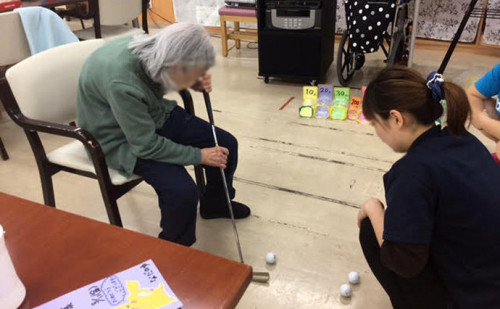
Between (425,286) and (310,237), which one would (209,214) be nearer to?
(310,237)

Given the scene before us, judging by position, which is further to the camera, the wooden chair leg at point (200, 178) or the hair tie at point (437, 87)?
the wooden chair leg at point (200, 178)

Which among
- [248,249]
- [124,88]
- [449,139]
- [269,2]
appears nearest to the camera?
[449,139]

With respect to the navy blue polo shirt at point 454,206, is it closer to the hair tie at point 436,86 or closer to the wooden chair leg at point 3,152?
the hair tie at point 436,86

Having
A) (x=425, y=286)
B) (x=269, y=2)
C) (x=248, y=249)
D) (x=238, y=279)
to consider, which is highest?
(x=269, y=2)

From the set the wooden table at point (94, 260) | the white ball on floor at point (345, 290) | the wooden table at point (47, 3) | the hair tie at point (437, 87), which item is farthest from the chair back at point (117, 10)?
the hair tie at point (437, 87)

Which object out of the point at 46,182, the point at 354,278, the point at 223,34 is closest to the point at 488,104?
the point at 354,278

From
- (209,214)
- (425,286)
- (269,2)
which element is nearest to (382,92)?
(425,286)

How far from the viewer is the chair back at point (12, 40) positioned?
8.26 feet

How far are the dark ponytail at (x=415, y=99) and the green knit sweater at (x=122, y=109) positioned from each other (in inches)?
30.5

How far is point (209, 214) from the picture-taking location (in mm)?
2055

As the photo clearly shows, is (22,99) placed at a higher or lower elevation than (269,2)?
lower

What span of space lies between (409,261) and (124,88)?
3.31ft

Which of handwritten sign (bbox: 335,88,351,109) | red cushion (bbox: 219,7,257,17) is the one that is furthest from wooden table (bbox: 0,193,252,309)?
red cushion (bbox: 219,7,257,17)

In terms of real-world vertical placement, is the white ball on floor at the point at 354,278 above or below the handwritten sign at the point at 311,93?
below
